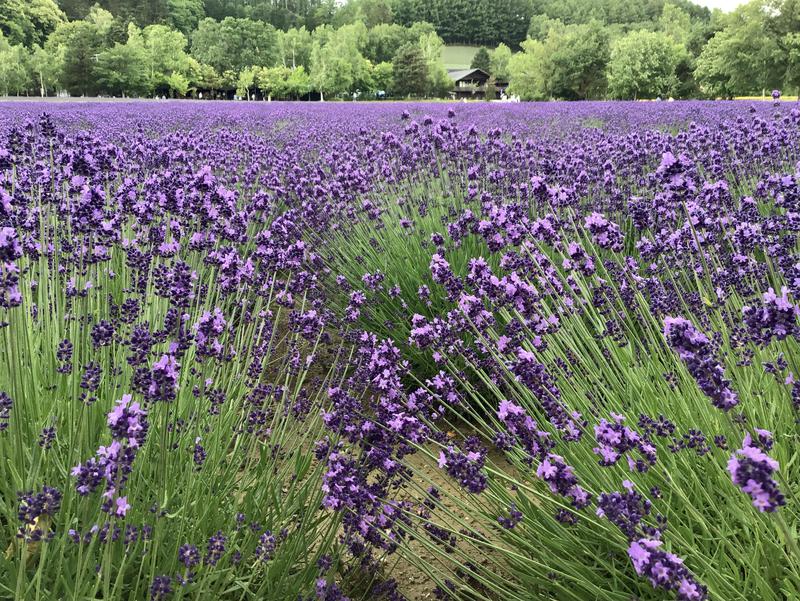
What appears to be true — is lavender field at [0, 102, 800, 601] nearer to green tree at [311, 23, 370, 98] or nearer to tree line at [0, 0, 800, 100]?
tree line at [0, 0, 800, 100]

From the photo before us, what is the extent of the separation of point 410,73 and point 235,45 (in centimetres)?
2008

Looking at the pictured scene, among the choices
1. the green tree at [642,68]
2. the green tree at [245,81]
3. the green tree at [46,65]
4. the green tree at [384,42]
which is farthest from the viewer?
the green tree at [384,42]

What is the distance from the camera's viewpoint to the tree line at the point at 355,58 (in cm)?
3556

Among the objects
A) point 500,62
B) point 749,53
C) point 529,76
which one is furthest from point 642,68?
point 500,62

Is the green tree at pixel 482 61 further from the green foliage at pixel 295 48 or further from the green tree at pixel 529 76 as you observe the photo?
the green tree at pixel 529 76

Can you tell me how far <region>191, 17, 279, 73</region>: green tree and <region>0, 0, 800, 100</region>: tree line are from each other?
0.46 feet

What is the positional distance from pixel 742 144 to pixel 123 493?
4676 millimetres

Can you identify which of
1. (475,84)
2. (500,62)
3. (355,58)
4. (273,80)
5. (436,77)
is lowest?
(273,80)

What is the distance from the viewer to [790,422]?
200 cm

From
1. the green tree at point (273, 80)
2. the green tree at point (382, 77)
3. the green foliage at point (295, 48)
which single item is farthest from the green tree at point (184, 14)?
the green tree at point (382, 77)

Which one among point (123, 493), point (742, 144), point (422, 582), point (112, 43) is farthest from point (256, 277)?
point (112, 43)

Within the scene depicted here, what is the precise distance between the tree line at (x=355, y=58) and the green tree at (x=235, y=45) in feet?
0.46

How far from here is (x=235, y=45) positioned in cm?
6612

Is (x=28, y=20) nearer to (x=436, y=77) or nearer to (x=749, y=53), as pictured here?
(x=436, y=77)
